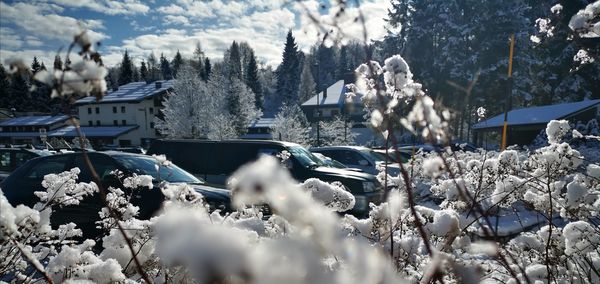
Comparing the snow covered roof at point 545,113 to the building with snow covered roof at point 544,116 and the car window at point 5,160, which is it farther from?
the car window at point 5,160

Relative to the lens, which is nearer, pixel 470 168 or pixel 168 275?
pixel 168 275

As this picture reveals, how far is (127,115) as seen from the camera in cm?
5547

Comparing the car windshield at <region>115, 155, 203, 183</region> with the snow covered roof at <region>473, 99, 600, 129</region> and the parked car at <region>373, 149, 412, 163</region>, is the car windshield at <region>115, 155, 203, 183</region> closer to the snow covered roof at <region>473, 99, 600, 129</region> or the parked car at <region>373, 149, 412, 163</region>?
the parked car at <region>373, 149, 412, 163</region>

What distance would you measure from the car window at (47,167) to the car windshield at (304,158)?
4335mm

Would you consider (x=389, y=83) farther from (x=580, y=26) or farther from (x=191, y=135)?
(x=191, y=135)

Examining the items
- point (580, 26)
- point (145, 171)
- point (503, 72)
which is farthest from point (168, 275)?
point (503, 72)

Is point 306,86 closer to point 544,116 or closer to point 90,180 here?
point 544,116

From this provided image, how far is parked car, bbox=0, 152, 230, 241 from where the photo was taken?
227 inches

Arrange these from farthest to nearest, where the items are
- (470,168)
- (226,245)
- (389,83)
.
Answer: (470,168), (389,83), (226,245)

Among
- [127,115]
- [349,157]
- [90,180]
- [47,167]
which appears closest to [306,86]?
[127,115]

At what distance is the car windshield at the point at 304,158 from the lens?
869 centimetres

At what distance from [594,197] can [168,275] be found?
2.81 meters

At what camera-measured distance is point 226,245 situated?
512 mm

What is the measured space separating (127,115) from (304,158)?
2074 inches
